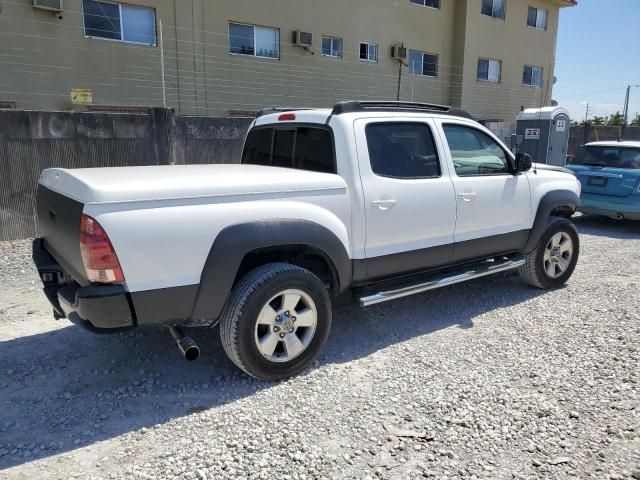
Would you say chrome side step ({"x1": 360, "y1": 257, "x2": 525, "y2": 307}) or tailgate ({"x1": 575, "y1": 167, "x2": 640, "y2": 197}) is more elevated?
tailgate ({"x1": 575, "y1": 167, "x2": 640, "y2": 197})

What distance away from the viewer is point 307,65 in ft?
49.5

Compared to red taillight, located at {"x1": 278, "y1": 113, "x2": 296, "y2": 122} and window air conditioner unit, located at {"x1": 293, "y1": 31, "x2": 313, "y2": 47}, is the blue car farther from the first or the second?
window air conditioner unit, located at {"x1": 293, "y1": 31, "x2": 313, "y2": 47}

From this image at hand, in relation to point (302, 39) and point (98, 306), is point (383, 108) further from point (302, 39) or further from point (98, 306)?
point (302, 39)

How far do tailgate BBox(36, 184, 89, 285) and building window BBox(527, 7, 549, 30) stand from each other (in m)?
23.6

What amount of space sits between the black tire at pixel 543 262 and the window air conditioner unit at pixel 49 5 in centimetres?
1071

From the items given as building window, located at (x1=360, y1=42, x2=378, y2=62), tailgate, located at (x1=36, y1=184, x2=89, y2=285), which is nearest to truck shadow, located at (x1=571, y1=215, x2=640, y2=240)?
tailgate, located at (x1=36, y1=184, x2=89, y2=285)

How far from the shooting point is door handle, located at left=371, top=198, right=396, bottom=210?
3.82m

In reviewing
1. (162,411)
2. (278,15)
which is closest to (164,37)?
(278,15)

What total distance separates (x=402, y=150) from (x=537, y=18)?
22.4m

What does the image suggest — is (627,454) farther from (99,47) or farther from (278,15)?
(278,15)

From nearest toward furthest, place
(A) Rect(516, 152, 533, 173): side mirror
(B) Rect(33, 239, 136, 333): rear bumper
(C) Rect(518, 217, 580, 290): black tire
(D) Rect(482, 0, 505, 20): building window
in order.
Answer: (B) Rect(33, 239, 136, 333): rear bumper, (A) Rect(516, 152, 533, 173): side mirror, (C) Rect(518, 217, 580, 290): black tire, (D) Rect(482, 0, 505, 20): building window

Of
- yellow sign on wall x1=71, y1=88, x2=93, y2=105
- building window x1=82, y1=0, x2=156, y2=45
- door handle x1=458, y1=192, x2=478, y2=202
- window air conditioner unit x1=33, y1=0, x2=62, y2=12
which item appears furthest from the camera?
building window x1=82, y1=0, x2=156, y2=45

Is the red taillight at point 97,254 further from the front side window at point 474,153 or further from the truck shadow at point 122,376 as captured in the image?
the front side window at point 474,153

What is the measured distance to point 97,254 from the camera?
275cm
